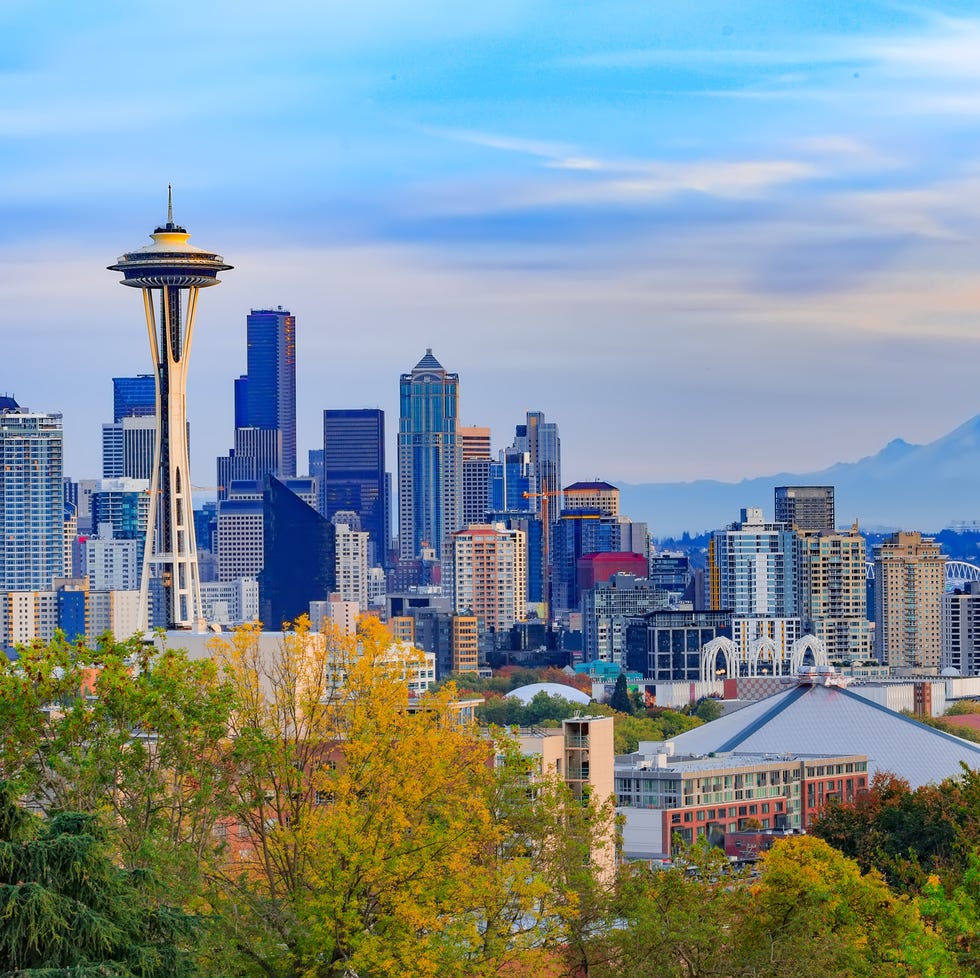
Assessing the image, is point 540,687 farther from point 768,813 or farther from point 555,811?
point 555,811

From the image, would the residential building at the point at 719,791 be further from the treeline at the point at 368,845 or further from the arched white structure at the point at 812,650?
the arched white structure at the point at 812,650

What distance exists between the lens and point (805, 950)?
3003 cm

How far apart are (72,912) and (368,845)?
303 inches

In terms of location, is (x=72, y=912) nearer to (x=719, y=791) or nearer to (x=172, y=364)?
(x=719, y=791)

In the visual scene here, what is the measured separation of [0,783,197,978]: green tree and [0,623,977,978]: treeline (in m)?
2.89

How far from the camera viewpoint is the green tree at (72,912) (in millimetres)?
20672

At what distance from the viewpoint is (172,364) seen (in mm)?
129875

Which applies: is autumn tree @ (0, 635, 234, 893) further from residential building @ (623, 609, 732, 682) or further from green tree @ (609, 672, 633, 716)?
residential building @ (623, 609, 732, 682)

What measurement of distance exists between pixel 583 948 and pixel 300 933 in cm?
414

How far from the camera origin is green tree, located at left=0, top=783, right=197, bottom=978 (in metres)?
20.7

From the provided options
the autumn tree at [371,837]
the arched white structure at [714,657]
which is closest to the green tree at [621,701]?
the arched white structure at [714,657]

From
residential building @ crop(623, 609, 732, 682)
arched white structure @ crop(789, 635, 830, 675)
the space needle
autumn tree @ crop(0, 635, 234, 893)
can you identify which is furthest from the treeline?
residential building @ crop(623, 609, 732, 682)

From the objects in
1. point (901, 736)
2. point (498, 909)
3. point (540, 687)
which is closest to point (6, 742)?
point (498, 909)

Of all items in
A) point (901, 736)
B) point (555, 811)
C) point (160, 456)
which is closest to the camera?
point (555, 811)
